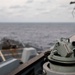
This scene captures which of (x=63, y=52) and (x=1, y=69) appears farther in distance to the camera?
(x=1, y=69)

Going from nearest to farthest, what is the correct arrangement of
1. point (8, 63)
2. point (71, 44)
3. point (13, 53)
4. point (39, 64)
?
1. point (71, 44)
2. point (8, 63)
3. point (39, 64)
4. point (13, 53)

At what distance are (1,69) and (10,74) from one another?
0.23 meters

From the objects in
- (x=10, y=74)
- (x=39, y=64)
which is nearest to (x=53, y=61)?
(x=10, y=74)

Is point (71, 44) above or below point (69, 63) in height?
above

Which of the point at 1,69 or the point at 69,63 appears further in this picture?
the point at 1,69

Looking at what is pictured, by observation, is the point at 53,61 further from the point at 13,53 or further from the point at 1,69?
the point at 13,53

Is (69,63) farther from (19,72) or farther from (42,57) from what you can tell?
(42,57)

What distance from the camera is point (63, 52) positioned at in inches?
120

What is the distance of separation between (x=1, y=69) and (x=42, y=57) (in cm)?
137

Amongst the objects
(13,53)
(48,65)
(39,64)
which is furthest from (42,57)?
(13,53)

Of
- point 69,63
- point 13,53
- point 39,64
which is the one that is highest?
point 69,63

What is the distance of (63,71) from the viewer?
3.04 meters

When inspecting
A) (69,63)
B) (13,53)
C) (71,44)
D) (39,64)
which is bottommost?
(13,53)

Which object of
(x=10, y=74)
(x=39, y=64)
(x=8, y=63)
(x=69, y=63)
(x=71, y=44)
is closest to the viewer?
(x=69, y=63)
